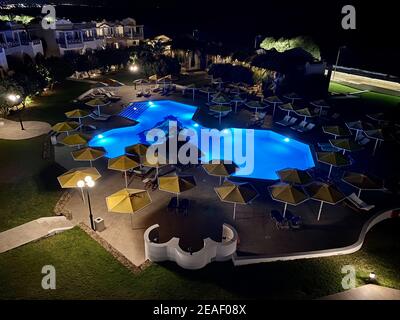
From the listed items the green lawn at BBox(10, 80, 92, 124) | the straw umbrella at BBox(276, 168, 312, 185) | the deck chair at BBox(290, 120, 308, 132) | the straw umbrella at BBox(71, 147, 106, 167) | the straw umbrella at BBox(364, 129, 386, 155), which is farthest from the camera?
the green lawn at BBox(10, 80, 92, 124)

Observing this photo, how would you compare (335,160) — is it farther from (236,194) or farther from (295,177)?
(236,194)

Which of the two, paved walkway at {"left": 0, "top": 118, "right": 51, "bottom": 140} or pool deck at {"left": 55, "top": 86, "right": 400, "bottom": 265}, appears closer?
pool deck at {"left": 55, "top": 86, "right": 400, "bottom": 265}

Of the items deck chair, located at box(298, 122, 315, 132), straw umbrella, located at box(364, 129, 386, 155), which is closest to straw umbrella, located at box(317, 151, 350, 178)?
straw umbrella, located at box(364, 129, 386, 155)

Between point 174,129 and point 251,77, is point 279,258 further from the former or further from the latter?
point 251,77

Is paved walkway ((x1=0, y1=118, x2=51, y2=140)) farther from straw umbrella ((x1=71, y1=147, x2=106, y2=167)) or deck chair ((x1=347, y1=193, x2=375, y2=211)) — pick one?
deck chair ((x1=347, y1=193, x2=375, y2=211))

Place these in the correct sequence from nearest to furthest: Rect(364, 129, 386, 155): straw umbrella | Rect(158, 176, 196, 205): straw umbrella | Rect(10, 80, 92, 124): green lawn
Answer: Rect(158, 176, 196, 205): straw umbrella, Rect(364, 129, 386, 155): straw umbrella, Rect(10, 80, 92, 124): green lawn

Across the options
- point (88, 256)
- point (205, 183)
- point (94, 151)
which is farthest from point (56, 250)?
point (205, 183)
